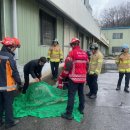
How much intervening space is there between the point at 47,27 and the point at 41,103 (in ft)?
18.5

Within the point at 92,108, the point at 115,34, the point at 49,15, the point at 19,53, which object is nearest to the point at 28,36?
the point at 19,53

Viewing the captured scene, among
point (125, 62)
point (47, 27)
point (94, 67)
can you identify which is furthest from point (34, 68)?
point (47, 27)

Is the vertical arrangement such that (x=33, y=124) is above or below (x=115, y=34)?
below

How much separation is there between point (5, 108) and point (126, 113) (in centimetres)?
307

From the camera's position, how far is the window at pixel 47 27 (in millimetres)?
10006

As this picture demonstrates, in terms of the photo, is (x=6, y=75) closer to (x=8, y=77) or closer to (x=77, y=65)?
(x=8, y=77)

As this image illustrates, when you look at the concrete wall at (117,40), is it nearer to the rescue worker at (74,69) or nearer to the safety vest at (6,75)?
the rescue worker at (74,69)

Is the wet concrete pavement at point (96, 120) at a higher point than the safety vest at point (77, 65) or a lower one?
lower

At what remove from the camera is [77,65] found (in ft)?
16.8

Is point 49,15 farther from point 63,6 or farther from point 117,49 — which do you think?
point 117,49

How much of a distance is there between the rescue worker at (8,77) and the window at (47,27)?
17.7 ft

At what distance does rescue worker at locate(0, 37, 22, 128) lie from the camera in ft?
14.5

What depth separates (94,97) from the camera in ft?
24.2

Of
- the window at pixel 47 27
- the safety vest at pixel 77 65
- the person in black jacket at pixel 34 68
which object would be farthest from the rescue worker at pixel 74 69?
the window at pixel 47 27
